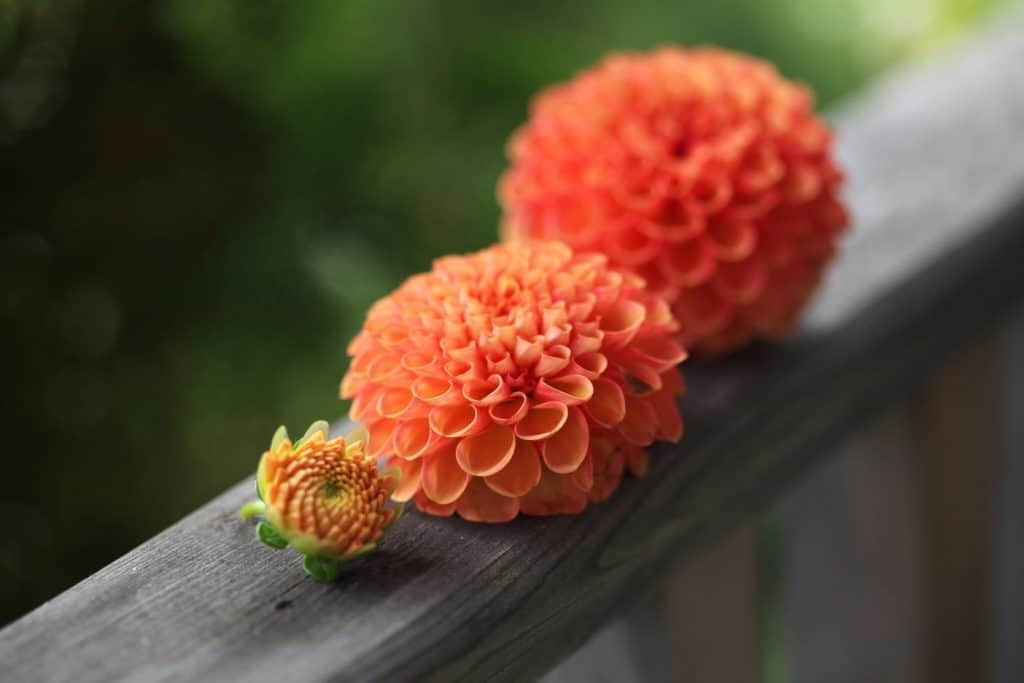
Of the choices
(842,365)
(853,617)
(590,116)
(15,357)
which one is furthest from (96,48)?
(853,617)

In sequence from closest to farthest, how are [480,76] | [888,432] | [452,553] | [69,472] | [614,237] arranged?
[452,553] < [614,237] < [888,432] < [69,472] < [480,76]

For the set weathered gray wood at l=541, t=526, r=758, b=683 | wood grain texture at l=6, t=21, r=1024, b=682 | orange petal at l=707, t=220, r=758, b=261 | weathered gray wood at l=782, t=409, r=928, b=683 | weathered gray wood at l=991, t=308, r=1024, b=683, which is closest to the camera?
wood grain texture at l=6, t=21, r=1024, b=682

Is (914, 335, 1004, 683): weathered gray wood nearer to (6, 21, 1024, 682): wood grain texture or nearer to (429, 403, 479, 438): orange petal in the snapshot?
(6, 21, 1024, 682): wood grain texture

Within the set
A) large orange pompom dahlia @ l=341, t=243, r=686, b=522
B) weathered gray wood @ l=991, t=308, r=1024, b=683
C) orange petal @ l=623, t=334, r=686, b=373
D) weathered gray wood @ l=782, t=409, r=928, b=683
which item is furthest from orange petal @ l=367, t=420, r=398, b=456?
weathered gray wood @ l=991, t=308, r=1024, b=683

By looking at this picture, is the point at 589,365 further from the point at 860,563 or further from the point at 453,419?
the point at 860,563

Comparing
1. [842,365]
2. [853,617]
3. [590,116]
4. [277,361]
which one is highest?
[590,116]

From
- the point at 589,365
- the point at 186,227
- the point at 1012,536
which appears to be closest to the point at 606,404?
the point at 589,365

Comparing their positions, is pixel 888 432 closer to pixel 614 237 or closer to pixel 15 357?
pixel 614 237

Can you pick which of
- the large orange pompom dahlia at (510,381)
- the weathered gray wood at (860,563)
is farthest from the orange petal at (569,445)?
the weathered gray wood at (860,563)
